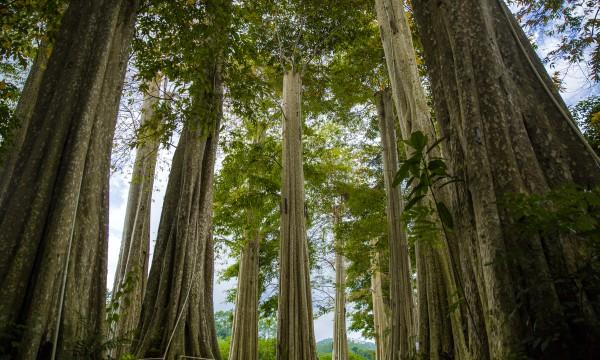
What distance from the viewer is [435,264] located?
3.96 metres

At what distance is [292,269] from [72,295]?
4.35 metres

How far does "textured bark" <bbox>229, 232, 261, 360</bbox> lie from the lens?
10414 mm

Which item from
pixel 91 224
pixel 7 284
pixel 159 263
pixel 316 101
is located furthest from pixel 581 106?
pixel 7 284

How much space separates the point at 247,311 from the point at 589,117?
382 inches

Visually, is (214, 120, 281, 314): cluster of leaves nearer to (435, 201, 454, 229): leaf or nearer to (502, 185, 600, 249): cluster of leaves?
(435, 201, 454, 229): leaf

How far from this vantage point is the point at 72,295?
2654 millimetres

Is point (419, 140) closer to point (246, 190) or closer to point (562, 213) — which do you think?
point (562, 213)

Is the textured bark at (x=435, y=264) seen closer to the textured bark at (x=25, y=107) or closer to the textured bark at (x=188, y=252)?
the textured bark at (x=188, y=252)

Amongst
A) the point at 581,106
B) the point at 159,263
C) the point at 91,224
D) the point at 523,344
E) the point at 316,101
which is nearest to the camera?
the point at 523,344

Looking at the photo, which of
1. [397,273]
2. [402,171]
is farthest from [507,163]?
[397,273]

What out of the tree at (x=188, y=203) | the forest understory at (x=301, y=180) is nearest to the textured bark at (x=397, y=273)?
the forest understory at (x=301, y=180)

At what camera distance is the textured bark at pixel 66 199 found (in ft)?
8.01

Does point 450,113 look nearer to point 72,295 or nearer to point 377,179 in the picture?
point 72,295

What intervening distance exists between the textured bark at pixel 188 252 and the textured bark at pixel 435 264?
8.01 ft
